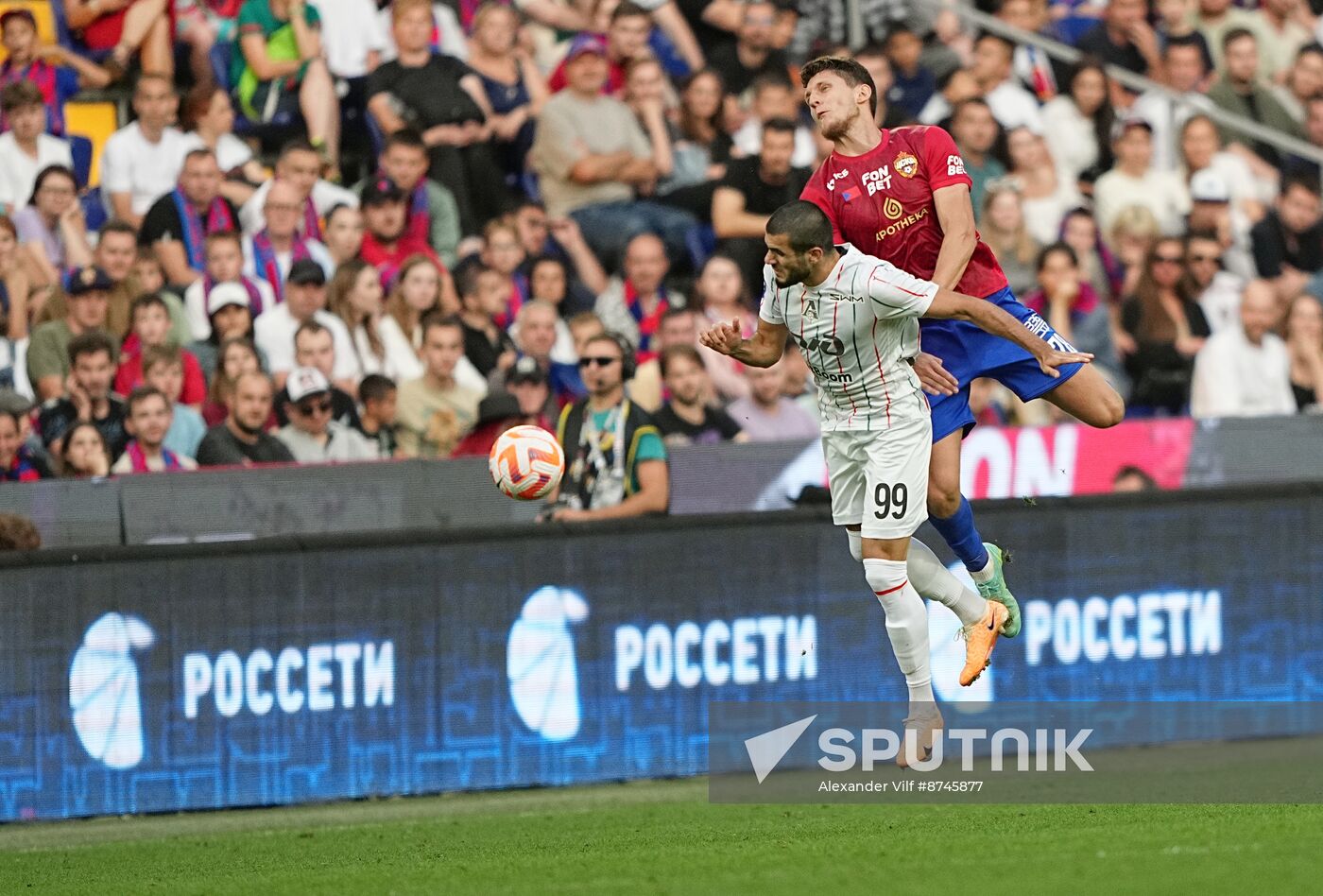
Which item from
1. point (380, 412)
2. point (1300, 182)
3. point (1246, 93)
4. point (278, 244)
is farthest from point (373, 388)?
point (1246, 93)

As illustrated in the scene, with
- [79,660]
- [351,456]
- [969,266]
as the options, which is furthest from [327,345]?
[969,266]

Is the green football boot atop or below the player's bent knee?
below

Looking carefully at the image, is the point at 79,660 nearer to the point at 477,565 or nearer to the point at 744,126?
the point at 477,565

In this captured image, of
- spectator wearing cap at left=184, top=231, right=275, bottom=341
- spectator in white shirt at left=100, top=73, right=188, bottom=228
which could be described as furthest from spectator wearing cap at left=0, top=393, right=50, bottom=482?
spectator in white shirt at left=100, top=73, right=188, bottom=228

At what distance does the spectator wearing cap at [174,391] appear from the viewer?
12.5 metres

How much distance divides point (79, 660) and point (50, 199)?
3643 mm

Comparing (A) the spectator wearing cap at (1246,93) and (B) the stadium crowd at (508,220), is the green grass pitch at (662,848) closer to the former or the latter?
(B) the stadium crowd at (508,220)

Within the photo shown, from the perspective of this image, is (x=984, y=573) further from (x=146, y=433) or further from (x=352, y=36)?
(x=352, y=36)

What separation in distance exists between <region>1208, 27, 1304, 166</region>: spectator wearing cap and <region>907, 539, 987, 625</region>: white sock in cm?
917

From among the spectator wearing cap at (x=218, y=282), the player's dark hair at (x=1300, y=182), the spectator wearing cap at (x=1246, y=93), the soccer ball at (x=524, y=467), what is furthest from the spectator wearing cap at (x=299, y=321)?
the spectator wearing cap at (x=1246, y=93)

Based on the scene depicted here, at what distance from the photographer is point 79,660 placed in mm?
11227

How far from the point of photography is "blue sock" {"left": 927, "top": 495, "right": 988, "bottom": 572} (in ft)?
32.0

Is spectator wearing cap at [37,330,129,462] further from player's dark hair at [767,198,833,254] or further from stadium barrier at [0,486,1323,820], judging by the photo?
player's dark hair at [767,198,833,254]

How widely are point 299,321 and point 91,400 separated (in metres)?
1.55
